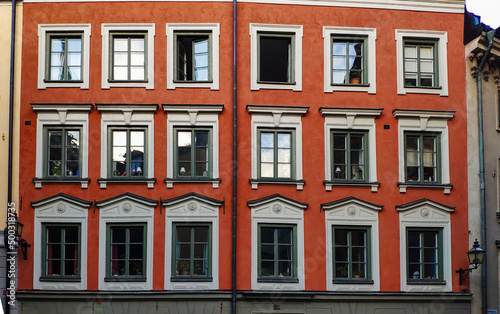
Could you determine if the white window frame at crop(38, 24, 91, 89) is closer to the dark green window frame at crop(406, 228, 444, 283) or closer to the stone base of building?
the stone base of building

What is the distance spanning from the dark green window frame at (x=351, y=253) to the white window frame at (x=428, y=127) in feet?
7.30

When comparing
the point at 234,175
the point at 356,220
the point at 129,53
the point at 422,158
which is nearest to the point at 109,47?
the point at 129,53

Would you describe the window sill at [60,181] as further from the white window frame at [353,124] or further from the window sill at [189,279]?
the white window frame at [353,124]

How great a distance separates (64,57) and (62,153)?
3.12 m

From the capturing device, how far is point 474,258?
2016 centimetres

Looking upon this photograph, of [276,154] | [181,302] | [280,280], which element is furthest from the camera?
[276,154]

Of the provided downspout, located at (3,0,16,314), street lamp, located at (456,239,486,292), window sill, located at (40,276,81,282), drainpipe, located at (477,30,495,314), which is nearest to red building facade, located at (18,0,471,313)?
window sill, located at (40,276,81,282)

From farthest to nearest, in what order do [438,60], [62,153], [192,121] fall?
1. [438,60]
2. [62,153]
3. [192,121]

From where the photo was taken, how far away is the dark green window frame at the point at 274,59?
21516 mm

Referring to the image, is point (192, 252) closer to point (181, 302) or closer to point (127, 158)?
point (181, 302)

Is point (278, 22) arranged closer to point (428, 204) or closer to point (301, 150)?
point (301, 150)

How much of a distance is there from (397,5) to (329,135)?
494cm

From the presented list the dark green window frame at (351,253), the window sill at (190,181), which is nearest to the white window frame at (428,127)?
the dark green window frame at (351,253)

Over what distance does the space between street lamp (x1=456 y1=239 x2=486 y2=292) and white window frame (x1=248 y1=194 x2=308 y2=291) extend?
197 inches
